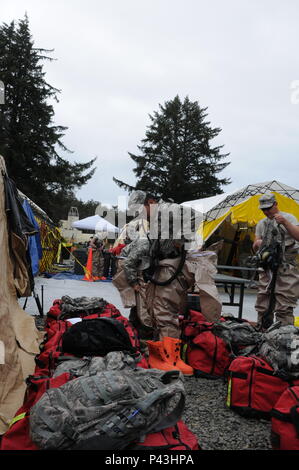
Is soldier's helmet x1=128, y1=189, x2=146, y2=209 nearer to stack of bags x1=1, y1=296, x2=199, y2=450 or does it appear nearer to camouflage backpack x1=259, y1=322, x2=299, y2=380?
camouflage backpack x1=259, y1=322, x2=299, y2=380

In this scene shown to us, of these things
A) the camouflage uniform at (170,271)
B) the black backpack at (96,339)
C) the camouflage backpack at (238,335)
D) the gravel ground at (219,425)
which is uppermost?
the camouflage uniform at (170,271)

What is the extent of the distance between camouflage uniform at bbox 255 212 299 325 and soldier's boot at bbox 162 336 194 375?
149 cm

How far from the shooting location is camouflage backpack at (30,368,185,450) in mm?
1579

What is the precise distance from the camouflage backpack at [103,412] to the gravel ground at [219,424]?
54 centimetres

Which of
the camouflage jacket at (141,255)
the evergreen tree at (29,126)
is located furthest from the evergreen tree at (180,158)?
the camouflage jacket at (141,255)

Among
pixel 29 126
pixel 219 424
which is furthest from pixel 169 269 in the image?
pixel 29 126

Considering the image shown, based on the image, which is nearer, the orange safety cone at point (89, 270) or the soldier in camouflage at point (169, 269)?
the soldier in camouflage at point (169, 269)

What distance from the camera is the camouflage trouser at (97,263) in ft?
39.5

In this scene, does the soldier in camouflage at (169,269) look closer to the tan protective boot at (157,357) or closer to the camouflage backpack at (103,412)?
the tan protective boot at (157,357)

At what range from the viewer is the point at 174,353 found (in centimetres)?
327

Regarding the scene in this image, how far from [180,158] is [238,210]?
2247 cm

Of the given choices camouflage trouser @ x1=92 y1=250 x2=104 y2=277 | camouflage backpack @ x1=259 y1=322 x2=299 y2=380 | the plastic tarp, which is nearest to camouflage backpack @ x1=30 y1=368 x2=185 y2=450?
the plastic tarp
